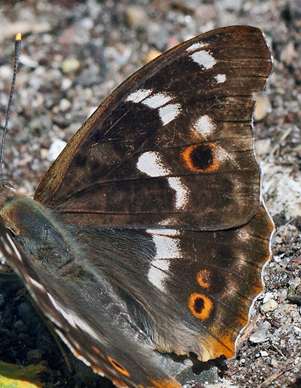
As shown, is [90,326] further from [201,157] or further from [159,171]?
[201,157]

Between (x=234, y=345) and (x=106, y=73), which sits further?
(x=106, y=73)

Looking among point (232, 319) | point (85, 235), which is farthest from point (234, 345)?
point (85, 235)

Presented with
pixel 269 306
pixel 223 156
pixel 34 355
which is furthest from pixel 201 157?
pixel 34 355

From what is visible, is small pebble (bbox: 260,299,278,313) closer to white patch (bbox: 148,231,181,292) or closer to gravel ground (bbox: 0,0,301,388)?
gravel ground (bbox: 0,0,301,388)

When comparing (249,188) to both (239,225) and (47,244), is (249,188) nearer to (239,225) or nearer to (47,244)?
(239,225)

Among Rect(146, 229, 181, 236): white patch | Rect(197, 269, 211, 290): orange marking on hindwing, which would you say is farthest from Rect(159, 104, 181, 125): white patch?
Rect(197, 269, 211, 290): orange marking on hindwing

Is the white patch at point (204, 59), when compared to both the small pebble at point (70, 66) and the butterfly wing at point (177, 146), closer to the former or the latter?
the butterfly wing at point (177, 146)

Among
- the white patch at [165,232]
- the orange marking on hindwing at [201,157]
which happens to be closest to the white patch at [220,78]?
the orange marking on hindwing at [201,157]
